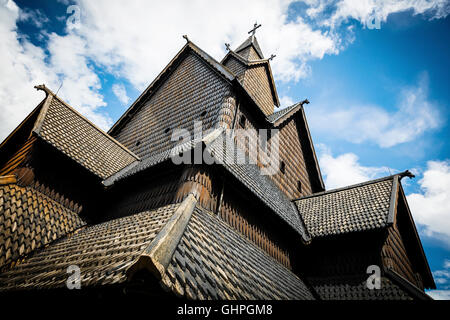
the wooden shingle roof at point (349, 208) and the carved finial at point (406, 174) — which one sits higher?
the carved finial at point (406, 174)

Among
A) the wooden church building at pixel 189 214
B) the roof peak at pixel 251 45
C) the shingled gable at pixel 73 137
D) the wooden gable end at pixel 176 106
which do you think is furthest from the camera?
the roof peak at pixel 251 45

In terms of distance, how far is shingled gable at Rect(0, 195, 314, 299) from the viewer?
2309 mm

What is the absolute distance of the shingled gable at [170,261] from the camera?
231 cm

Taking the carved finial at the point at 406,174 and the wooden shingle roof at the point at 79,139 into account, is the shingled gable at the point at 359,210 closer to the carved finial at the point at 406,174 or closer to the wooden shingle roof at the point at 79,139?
the carved finial at the point at 406,174

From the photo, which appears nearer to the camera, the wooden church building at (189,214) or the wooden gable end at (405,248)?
the wooden church building at (189,214)

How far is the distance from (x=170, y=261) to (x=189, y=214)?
136 centimetres

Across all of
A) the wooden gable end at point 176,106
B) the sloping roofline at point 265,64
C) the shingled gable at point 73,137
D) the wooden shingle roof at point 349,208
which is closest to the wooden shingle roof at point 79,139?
the shingled gable at point 73,137

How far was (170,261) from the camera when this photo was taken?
2504mm

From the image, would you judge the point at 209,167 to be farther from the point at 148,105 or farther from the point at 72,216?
the point at 148,105

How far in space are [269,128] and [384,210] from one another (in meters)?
5.45

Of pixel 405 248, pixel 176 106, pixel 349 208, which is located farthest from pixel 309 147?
pixel 176 106

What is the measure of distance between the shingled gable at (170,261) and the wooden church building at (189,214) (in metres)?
0.02

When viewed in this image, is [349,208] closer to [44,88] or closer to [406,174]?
[406,174]

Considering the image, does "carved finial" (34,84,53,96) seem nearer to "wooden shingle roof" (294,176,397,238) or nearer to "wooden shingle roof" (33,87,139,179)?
"wooden shingle roof" (33,87,139,179)
